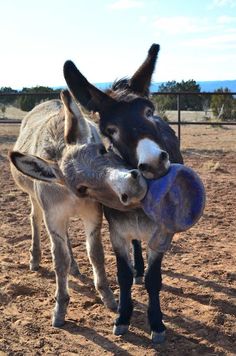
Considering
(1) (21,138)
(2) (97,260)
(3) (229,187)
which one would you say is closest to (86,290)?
(2) (97,260)

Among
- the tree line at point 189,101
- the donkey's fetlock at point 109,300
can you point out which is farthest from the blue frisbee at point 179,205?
the tree line at point 189,101

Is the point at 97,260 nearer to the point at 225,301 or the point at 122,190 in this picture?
the point at 225,301

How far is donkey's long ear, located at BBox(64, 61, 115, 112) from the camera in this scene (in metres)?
3.85

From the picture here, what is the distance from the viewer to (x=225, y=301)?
4742 mm

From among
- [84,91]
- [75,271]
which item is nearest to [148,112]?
[84,91]

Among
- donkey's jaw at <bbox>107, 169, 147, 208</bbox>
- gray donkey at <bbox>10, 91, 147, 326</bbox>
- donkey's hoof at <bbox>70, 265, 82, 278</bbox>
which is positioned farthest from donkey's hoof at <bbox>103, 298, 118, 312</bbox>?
donkey's jaw at <bbox>107, 169, 147, 208</bbox>

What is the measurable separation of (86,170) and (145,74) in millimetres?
1142

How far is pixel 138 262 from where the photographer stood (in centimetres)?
551

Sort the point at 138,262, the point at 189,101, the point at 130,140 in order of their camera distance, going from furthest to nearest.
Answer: the point at 189,101, the point at 138,262, the point at 130,140

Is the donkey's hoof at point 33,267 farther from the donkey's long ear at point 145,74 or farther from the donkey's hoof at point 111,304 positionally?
the donkey's long ear at point 145,74

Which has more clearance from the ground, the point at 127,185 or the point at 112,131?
the point at 112,131

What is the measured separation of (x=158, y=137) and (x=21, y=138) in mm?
2589

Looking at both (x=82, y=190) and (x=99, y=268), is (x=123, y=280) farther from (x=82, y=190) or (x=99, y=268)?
(x=82, y=190)

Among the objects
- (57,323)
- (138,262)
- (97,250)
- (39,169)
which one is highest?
(39,169)
